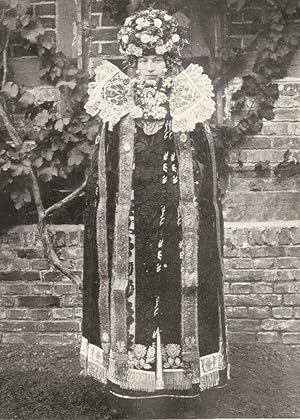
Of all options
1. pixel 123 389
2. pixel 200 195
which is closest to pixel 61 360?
pixel 123 389

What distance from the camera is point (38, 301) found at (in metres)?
3.83

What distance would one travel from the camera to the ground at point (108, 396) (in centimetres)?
298

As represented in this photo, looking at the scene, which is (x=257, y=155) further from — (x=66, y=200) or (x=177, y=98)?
(x=66, y=200)

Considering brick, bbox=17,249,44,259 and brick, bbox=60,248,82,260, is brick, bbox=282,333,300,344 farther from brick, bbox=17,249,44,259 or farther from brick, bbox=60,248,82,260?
brick, bbox=17,249,44,259

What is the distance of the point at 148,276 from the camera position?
2.85m

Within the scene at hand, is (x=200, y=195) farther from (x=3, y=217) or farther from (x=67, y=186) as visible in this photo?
(x=3, y=217)

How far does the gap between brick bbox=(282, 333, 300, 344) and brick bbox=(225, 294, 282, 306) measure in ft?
0.65

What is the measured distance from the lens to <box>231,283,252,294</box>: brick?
3.73 metres

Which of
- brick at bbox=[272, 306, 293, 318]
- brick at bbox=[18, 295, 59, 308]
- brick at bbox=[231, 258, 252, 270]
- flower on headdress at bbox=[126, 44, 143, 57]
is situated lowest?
brick at bbox=[272, 306, 293, 318]

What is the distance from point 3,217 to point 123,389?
1.43 m

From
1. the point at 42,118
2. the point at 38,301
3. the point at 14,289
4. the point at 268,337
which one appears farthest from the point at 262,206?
the point at 14,289

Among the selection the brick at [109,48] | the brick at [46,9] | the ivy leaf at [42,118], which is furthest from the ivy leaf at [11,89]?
the brick at [109,48]

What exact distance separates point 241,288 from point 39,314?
1.23m

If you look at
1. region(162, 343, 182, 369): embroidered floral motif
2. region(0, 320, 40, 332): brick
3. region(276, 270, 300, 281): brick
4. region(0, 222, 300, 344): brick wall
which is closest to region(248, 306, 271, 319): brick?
region(0, 222, 300, 344): brick wall
